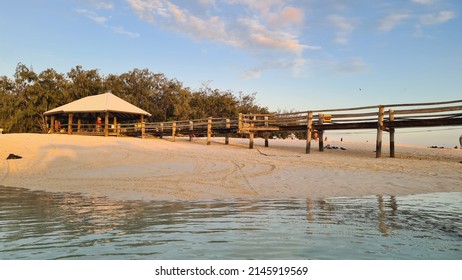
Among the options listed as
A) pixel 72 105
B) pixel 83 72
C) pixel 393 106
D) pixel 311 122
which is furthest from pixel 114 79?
pixel 393 106

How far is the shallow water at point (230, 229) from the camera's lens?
12.2ft

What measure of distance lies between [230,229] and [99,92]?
1799 inches

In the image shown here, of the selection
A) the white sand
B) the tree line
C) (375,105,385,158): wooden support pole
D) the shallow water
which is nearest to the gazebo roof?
the tree line

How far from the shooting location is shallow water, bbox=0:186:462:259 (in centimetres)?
371

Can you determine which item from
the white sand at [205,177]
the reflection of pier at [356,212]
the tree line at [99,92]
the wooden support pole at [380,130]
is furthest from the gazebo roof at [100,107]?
the reflection of pier at [356,212]

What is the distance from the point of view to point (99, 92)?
1853 inches

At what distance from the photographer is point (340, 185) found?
373 inches

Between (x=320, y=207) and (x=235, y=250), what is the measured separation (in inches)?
123

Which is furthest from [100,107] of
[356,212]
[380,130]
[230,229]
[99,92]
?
[230,229]

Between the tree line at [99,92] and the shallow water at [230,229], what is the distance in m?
38.6

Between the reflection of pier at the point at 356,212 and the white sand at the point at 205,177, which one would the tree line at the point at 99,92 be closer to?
the white sand at the point at 205,177

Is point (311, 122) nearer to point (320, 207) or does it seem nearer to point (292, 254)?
point (320, 207)

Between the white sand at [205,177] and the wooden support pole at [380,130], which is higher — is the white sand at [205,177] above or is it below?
below

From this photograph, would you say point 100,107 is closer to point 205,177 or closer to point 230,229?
point 205,177
